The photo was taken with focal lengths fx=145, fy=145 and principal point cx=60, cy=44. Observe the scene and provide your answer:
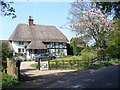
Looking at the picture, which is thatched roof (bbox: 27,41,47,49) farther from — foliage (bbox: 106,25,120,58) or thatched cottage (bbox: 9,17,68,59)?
foliage (bbox: 106,25,120,58)

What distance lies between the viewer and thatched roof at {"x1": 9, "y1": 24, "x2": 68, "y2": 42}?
36.5 meters

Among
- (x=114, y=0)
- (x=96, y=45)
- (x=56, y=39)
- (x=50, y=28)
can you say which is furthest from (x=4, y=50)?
(x=50, y=28)

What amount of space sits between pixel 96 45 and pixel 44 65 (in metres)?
9.96

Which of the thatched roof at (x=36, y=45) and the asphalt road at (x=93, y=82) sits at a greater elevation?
the thatched roof at (x=36, y=45)

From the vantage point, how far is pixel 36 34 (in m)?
38.4

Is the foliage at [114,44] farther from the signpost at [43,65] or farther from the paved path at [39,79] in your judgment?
the signpost at [43,65]

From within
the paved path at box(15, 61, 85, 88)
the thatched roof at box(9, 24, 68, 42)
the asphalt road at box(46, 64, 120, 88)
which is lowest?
the paved path at box(15, 61, 85, 88)

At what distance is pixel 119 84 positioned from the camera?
6.61 m

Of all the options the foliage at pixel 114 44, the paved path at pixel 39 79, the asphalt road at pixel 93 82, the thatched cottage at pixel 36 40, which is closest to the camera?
the asphalt road at pixel 93 82

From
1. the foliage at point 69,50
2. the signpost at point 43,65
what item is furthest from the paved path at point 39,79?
the foliage at point 69,50

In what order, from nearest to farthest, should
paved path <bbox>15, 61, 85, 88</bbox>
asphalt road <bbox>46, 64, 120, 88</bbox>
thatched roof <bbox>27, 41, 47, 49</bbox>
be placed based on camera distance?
asphalt road <bbox>46, 64, 120, 88</bbox> → paved path <bbox>15, 61, 85, 88</bbox> → thatched roof <bbox>27, 41, 47, 49</bbox>

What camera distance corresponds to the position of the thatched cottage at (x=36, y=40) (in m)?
36.1

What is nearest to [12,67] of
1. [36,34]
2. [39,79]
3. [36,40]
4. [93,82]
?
[39,79]

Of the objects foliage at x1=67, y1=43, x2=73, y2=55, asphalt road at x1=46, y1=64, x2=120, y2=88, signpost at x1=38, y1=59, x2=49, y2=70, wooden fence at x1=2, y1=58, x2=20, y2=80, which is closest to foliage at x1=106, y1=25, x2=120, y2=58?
signpost at x1=38, y1=59, x2=49, y2=70
